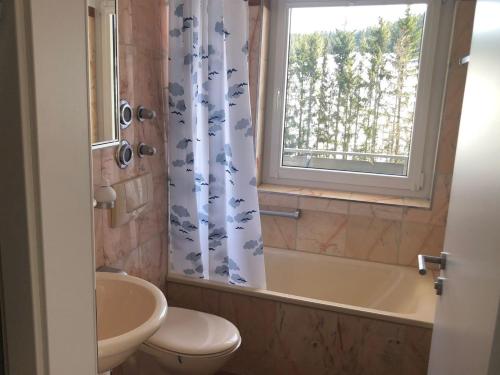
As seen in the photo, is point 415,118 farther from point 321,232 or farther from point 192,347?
point 192,347

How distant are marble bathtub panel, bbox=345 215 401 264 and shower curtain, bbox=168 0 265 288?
734 millimetres

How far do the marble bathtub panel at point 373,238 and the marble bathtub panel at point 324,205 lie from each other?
8 cm

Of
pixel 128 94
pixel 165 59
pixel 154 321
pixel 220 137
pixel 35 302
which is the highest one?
pixel 165 59

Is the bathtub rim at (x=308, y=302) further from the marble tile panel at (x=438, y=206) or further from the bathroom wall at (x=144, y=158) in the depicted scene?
the marble tile panel at (x=438, y=206)

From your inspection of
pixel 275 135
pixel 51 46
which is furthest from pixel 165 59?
pixel 51 46

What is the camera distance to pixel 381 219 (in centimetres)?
258

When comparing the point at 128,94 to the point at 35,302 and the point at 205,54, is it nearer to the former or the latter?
the point at 205,54

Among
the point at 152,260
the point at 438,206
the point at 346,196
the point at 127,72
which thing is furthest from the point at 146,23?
the point at 438,206

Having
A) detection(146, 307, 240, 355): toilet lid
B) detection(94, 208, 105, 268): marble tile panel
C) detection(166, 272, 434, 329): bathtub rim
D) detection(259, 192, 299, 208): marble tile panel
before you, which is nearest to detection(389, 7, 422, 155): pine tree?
detection(259, 192, 299, 208): marble tile panel

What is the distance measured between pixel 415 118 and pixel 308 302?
1362 mm

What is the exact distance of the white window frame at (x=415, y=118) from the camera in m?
2.52

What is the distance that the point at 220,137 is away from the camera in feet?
6.93

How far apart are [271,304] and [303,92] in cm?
144

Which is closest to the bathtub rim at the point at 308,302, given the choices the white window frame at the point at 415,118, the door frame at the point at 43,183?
the white window frame at the point at 415,118
